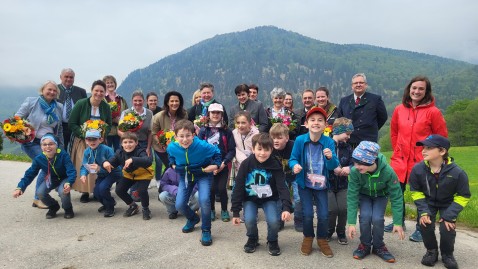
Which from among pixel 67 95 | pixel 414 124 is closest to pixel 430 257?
pixel 414 124

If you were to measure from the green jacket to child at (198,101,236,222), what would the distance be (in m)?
2.41

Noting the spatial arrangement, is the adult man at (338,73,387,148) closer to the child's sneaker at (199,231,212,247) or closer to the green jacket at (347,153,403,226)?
the green jacket at (347,153,403,226)

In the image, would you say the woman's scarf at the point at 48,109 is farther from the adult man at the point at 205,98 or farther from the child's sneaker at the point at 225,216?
the child's sneaker at the point at 225,216

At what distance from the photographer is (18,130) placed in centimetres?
686

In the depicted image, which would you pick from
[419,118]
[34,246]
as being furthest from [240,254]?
[419,118]

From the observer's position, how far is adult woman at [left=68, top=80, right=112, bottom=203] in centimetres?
746

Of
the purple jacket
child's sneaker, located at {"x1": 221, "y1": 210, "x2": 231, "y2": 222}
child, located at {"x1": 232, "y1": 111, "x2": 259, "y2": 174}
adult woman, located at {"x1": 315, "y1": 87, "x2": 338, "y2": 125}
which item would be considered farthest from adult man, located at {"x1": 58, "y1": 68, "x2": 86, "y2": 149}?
adult woman, located at {"x1": 315, "y1": 87, "x2": 338, "y2": 125}

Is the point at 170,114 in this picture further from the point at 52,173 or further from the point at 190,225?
the point at 190,225

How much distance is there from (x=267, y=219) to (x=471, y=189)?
17703 millimetres

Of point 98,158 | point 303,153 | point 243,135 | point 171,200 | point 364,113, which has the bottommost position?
point 171,200

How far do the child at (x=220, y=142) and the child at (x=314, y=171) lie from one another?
172cm

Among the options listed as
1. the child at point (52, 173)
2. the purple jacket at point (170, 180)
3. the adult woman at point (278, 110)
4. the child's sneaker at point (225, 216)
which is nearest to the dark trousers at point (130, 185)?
the purple jacket at point (170, 180)

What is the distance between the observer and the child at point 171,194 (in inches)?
255

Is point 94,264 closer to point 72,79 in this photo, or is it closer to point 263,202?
point 263,202
